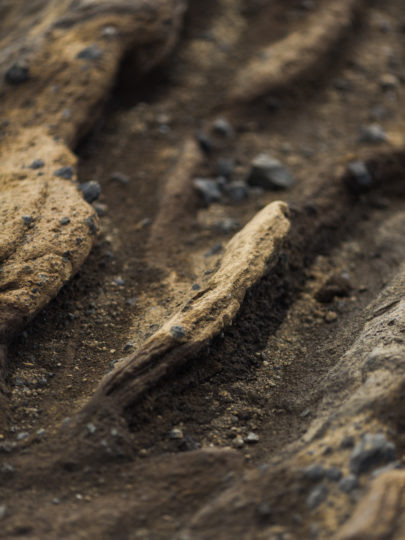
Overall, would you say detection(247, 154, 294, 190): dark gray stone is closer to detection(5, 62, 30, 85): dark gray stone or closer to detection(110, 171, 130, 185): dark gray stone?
detection(110, 171, 130, 185): dark gray stone

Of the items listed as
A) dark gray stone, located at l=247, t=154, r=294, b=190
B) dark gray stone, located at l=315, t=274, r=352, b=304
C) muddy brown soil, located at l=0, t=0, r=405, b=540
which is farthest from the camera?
dark gray stone, located at l=247, t=154, r=294, b=190

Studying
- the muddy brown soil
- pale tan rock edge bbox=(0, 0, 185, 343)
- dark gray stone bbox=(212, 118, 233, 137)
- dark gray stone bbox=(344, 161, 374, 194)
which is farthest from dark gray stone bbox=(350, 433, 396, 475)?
dark gray stone bbox=(212, 118, 233, 137)

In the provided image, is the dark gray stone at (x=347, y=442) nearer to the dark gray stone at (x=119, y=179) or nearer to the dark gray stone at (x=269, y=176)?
the dark gray stone at (x=269, y=176)

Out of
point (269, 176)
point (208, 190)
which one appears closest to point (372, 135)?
point (269, 176)

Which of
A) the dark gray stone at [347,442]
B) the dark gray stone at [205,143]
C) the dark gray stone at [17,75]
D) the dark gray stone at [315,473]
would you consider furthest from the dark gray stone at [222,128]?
the dark gray stone at [315,473]

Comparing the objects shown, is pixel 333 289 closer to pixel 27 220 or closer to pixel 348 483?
pixel 348 483
